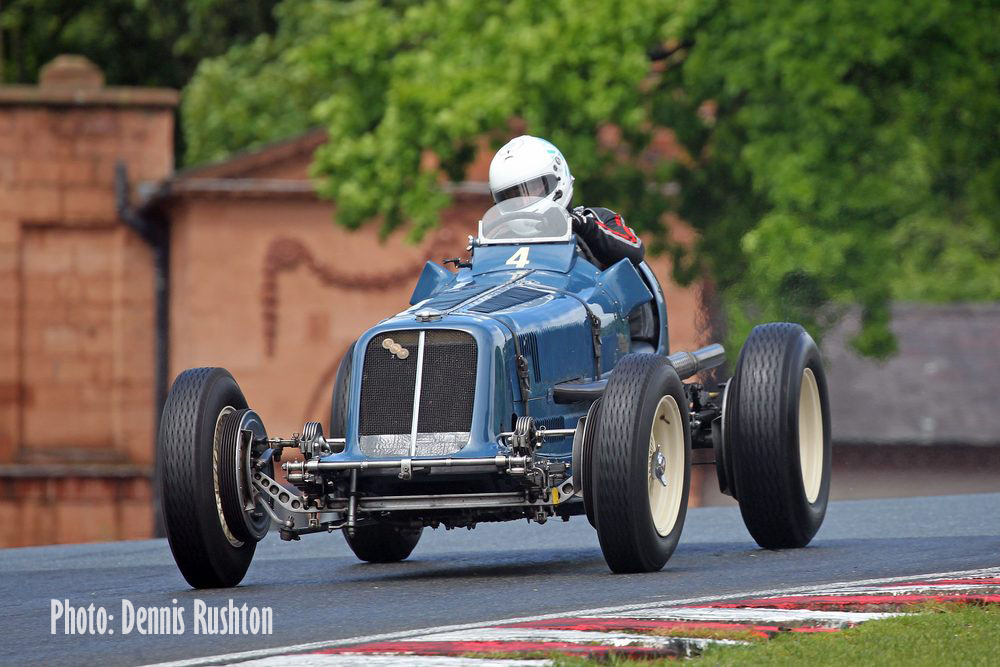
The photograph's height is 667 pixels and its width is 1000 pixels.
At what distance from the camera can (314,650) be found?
308 inches

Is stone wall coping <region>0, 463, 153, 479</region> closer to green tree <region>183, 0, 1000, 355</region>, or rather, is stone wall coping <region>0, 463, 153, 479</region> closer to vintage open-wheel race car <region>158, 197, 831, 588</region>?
green tree <region>183, 0, 1000, 355</region>

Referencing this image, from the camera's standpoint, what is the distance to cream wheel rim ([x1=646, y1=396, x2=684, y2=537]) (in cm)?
1080

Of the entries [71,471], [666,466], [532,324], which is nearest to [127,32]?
[71,471]

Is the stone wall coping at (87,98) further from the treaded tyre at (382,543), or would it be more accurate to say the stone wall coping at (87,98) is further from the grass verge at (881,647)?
the grass verge at (881,647)

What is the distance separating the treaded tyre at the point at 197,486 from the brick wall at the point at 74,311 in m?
25.9

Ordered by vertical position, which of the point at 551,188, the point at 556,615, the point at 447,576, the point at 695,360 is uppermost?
the point at 551,188

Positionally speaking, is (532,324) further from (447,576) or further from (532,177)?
(532,177)

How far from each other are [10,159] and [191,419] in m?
27.0

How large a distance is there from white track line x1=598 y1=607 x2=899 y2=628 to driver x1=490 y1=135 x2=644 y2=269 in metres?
4.19

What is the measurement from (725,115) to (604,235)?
14888 mm

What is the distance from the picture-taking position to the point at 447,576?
1147cm

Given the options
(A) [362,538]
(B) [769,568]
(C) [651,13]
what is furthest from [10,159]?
(B) [769,568]

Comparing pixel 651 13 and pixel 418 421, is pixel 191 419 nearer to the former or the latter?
pixel 418 421

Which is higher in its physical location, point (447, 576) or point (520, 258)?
point (520, 258)
